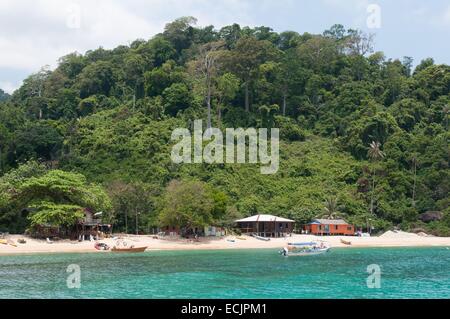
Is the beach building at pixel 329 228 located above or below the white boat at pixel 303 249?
above

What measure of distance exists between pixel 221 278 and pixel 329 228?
108ft

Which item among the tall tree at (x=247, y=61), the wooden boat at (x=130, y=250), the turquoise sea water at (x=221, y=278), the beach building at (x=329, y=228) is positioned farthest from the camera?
the tall tree at (x=247, y=61)

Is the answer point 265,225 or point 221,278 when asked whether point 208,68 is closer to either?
point 265,225

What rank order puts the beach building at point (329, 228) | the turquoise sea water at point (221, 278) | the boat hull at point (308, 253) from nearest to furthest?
the turquoise sea water at point (221, 278), the boat hull at point (308, 253), the beach building at point (329, 228)

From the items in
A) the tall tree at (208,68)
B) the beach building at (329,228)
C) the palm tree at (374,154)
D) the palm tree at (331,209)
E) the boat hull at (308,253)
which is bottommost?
the boat hull at (308,253)

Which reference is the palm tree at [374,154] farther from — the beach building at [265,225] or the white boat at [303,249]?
the white boat at [303,249]

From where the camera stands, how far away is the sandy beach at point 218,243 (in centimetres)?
4397

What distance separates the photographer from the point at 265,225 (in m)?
54.8

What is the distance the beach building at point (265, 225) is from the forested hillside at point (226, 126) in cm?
167

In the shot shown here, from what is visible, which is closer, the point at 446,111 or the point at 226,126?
the point at 226,126

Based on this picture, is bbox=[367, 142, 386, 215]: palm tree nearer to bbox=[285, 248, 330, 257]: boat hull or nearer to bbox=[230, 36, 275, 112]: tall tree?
bbox=[230, 36, 275, 112]: tall tree

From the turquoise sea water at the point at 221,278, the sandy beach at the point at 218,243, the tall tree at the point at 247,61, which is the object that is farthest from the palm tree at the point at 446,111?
the turquoise sea water at the point at 221,278

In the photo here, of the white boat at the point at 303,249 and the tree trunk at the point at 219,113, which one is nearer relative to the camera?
the white boat at the point at 303,249

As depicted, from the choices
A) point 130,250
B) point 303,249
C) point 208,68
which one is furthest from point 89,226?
point 208,68
